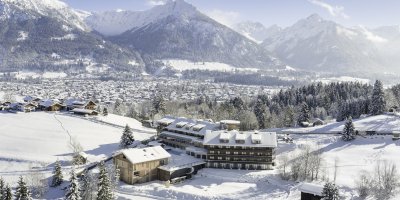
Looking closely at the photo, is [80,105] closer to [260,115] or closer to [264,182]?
[260,115]

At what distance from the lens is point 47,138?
109500mm

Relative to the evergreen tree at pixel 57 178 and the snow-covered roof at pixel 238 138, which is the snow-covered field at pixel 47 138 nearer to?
the evergreen tree at pixel 57 178

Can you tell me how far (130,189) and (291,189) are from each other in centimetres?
2822

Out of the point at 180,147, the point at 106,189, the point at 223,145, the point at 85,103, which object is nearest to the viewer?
the point at 106,189

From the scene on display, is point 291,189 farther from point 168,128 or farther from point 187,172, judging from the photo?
point 168,128

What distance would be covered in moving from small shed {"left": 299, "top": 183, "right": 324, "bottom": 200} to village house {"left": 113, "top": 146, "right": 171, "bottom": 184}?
28.7m

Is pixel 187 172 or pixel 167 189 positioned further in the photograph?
pixel 187 172

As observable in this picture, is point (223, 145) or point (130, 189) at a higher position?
point (223, 145)

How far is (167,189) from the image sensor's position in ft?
257

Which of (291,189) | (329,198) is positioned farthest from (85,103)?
(329,198)

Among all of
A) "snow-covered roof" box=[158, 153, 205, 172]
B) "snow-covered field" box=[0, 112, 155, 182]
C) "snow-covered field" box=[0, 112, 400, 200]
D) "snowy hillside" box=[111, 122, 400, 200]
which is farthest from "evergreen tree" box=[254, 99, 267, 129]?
"snow-covered roof" box=[158, 153, 205, 172]

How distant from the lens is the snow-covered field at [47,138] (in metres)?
94.5

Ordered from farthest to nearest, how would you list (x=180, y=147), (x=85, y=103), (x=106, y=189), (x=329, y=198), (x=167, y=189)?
(x=85, y=103) → (x=180, y=147) → (x=167, y=189) → (x=106, y=189) → (x=329, y=198)

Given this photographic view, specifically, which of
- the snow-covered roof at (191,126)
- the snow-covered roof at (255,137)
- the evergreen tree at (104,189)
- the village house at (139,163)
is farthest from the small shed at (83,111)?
the evergreen tree at (104,189)
